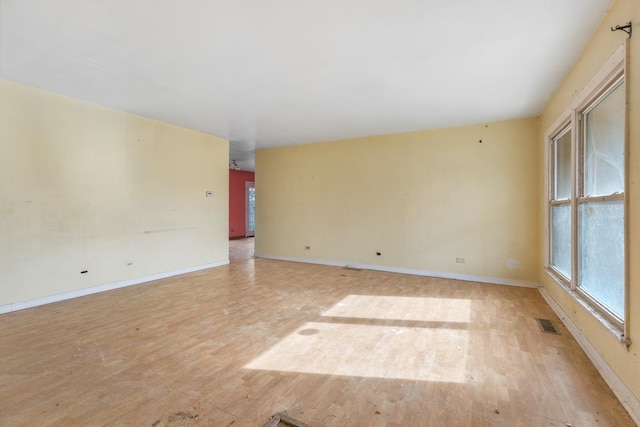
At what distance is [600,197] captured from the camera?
2.45 meters

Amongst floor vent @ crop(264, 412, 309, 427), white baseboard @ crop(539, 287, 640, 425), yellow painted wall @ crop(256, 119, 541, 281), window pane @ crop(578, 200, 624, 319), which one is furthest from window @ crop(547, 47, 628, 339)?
floor vent @ crop(264, 412, 309, 427)

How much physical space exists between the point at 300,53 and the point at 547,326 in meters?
3.64

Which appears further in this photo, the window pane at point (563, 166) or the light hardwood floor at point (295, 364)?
the window pane at point (563, 166)

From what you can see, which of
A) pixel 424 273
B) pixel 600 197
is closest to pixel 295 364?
pixel 600 197

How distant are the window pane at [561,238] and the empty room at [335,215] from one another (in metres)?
0.05

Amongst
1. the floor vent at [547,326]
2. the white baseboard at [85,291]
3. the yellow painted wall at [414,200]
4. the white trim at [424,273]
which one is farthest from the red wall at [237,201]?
the floor vent at [547,326]

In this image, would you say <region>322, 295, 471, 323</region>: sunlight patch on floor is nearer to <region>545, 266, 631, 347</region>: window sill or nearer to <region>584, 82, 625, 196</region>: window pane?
<region>545, 266, 631, 347</region>: window sill

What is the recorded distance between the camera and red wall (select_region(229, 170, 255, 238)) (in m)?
10.3

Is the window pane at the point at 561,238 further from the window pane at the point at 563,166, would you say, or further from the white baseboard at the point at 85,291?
the white baseboard at the point at 85,291

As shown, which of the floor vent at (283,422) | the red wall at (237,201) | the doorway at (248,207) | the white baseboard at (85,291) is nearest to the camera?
the floor vent at (283,422)

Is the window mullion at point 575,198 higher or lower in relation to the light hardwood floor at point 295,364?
higher

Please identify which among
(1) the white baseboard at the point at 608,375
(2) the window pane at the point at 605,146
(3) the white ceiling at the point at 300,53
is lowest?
(1) the white baseboard at the point at 608,375

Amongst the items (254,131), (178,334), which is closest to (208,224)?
(254,131)

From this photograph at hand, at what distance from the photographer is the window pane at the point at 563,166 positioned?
11.6 feet
